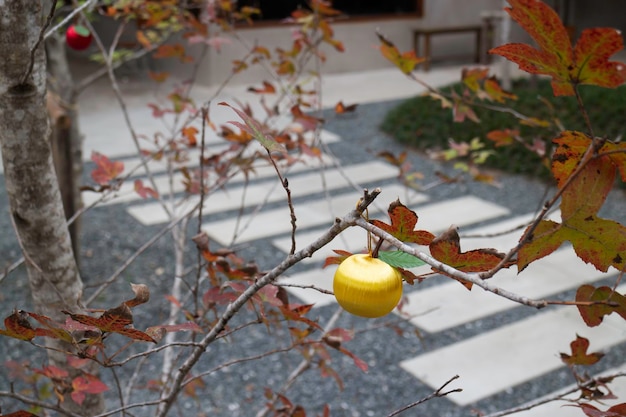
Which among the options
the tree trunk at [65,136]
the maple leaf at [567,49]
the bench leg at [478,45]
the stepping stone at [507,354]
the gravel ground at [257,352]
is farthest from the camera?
the bench leg at [478,45]

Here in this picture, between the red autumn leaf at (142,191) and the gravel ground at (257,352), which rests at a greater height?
→ the red autumn leaf at (142,191)

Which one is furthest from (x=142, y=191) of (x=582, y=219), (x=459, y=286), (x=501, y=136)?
(x=459, y=286)

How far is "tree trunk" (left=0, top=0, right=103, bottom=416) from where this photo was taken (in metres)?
1.08

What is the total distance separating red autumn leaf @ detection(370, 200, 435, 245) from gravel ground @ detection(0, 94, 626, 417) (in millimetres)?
1378

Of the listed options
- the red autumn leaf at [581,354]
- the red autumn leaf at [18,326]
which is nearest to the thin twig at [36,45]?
the red autumn leaf at [18,326]

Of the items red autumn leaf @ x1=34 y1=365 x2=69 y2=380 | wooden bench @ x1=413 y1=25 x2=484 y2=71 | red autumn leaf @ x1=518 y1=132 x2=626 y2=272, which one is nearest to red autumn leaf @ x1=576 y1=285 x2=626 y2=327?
red autumn leaf @ x1=518 y1=132 x2=626 y2=272

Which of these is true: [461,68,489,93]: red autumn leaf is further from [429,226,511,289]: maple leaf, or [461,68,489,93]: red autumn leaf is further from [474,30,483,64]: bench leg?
[474,30,483,64]: bench leg

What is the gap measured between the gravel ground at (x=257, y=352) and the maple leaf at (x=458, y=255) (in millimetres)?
1425

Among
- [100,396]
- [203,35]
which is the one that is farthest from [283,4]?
[100,396]

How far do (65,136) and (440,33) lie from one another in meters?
8.48

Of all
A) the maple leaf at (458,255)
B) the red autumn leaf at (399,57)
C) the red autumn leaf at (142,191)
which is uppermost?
the maple leaf at (458,255)

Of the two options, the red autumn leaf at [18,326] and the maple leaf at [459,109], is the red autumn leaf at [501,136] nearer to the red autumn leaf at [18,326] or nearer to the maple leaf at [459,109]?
the maple leaf at [459,109]

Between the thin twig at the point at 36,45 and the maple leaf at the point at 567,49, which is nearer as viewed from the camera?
the maple leaf at the point at 567,49

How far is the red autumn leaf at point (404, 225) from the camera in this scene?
29.8 inches
